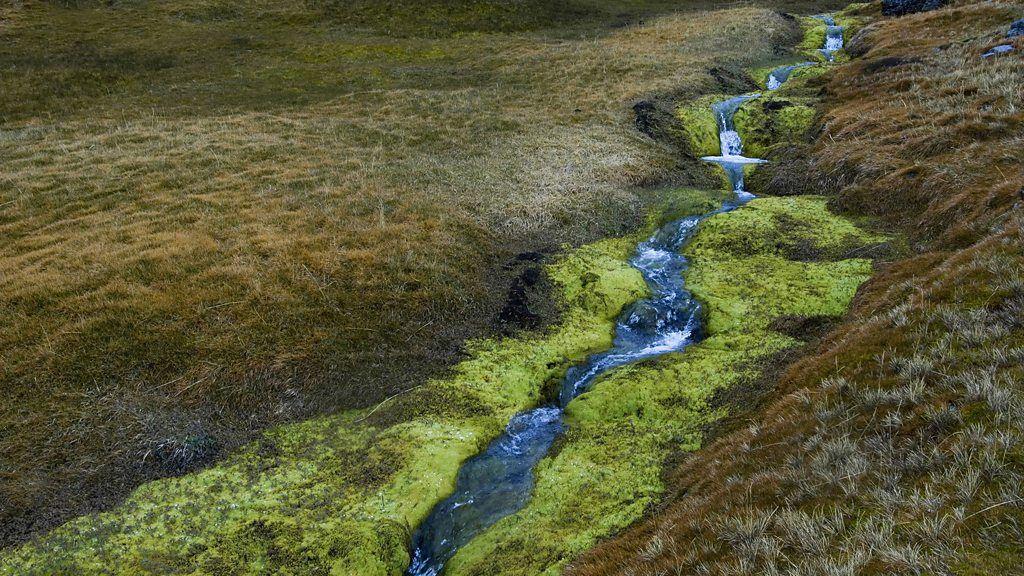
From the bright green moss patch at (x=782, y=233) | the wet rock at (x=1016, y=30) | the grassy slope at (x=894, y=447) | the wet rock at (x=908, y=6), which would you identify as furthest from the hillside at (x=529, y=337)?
the wet rock at (x=908, y=6)

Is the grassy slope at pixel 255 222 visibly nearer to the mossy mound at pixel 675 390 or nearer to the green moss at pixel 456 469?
the green moss at pixel 456 469

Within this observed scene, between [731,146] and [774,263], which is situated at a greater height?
[731,146]

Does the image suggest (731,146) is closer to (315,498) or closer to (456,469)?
(456,469)

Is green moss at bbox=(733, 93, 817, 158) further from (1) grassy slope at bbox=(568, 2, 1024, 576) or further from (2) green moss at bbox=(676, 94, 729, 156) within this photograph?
(1) grassy slope at bbox=(568, 2, 1024, 576)

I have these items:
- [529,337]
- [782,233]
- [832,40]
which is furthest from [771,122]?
[832,40]

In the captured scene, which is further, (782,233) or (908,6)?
(908,6)

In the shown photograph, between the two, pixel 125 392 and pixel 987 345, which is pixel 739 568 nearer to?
pixel 987 345
